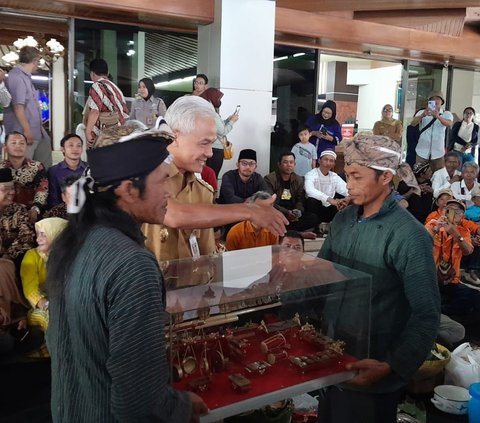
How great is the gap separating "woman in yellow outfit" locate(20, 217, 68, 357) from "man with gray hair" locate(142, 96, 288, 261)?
7.00 feet

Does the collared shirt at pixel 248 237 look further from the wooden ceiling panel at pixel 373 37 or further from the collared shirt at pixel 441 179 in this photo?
the wooden ceiling panel at pixel 373 37

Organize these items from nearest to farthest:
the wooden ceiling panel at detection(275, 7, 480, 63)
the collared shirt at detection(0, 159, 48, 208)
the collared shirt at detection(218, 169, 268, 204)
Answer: the collared shirt at detection(0, 159, 48, 208) < the collared shirt at detection(218, 169, 268, 204) < the wooden ceiling panel at detection(275, 7, 480, 63)

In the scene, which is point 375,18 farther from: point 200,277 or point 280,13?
point 200,277

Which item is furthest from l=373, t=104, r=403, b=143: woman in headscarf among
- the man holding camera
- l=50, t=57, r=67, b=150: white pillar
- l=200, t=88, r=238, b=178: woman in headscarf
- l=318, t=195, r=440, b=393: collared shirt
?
l=318, t=195, r=440, b=393: collared shirt

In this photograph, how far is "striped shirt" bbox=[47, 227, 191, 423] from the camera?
1.11m

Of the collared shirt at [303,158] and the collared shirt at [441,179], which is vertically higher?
the collared shirt at [303,158]

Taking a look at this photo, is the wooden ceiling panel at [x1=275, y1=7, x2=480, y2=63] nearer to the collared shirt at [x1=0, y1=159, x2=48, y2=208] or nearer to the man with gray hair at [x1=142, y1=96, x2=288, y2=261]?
the collared shirt at [x1=0, y1=159, x2=48, y2=208]

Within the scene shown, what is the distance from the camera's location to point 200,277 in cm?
178

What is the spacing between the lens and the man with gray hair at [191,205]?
1.81 metres

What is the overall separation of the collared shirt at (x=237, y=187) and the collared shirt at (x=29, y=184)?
2074mm

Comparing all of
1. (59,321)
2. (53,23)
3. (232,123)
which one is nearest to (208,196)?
(59,321)

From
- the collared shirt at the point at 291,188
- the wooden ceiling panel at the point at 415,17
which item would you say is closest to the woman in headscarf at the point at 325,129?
the collared shirt at the point at 291,188

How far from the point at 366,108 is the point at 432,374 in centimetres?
1072

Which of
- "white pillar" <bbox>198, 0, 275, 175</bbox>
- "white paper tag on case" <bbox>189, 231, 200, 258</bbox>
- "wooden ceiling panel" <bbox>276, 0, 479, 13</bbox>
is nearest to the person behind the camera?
"white paper tag on case" <bbox>189, 231, 200, 258</bbox>
